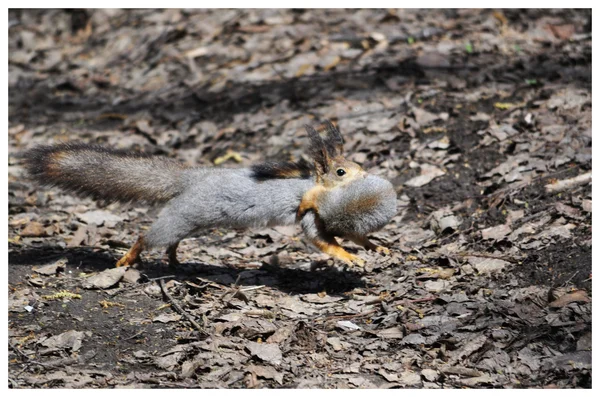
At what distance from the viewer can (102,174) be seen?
23.1 feet

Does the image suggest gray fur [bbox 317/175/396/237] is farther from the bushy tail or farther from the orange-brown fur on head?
the bushy tail

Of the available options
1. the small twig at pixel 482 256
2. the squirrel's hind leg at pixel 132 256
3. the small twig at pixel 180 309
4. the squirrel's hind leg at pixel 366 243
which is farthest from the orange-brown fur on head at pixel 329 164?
the squirrel's hind leg at pixel 132 256

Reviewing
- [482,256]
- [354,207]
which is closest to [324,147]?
[354,207]

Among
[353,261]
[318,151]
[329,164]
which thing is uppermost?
[318,151]

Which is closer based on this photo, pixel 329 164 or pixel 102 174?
pixel 329 164

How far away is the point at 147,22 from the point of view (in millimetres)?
13555

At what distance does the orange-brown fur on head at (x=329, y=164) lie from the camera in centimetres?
668

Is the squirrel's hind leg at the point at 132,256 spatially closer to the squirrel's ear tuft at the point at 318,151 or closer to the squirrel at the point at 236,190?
the squirrel at the point at 236,190

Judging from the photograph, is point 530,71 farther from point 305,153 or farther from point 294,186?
point 294,186

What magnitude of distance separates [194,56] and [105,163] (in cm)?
563

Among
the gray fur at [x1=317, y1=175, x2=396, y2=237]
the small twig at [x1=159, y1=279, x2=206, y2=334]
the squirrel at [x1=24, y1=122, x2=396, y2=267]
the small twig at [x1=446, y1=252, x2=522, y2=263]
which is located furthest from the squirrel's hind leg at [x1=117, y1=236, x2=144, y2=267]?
the small twig at [x1=446, y1=252, x2=522, y2=263]

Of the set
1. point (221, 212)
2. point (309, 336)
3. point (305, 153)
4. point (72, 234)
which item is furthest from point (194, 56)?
point (309, 336)

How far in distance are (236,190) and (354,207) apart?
1.16 metres

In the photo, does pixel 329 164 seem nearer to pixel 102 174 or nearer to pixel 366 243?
pixel 366 243
